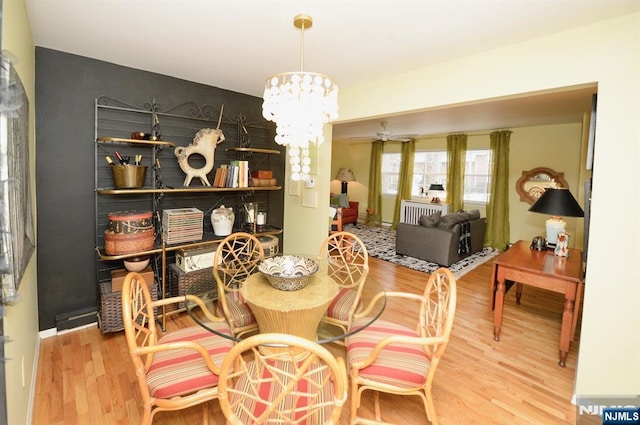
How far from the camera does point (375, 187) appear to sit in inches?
338

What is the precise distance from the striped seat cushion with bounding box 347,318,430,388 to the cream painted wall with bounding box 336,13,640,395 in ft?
3.77

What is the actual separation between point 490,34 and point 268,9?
1445 millimetres

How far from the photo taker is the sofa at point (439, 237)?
15.8ft

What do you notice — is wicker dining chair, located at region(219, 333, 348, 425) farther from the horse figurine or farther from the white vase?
the horse figurine

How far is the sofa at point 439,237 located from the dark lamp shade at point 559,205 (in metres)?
1.75

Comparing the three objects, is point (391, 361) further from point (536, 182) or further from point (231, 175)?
point (536, 182)

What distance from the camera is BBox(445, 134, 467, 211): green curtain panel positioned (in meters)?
6.88

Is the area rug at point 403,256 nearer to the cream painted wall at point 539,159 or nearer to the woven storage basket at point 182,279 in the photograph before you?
the cream painted wall at point 539,159

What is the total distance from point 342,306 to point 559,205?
241 centimetres

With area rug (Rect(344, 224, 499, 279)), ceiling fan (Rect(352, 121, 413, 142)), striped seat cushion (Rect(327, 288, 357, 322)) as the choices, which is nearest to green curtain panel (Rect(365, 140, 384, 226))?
ceiling fan (Rect(352, 121, 413, 142))

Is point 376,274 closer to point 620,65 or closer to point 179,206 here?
point 179,206

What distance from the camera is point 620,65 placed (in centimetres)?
179

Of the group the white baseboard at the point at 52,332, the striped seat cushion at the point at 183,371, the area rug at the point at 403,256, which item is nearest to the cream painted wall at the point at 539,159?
the area rug at the point at 403,256

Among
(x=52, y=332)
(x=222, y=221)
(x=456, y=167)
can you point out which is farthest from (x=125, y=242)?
(x=456, y=167)
